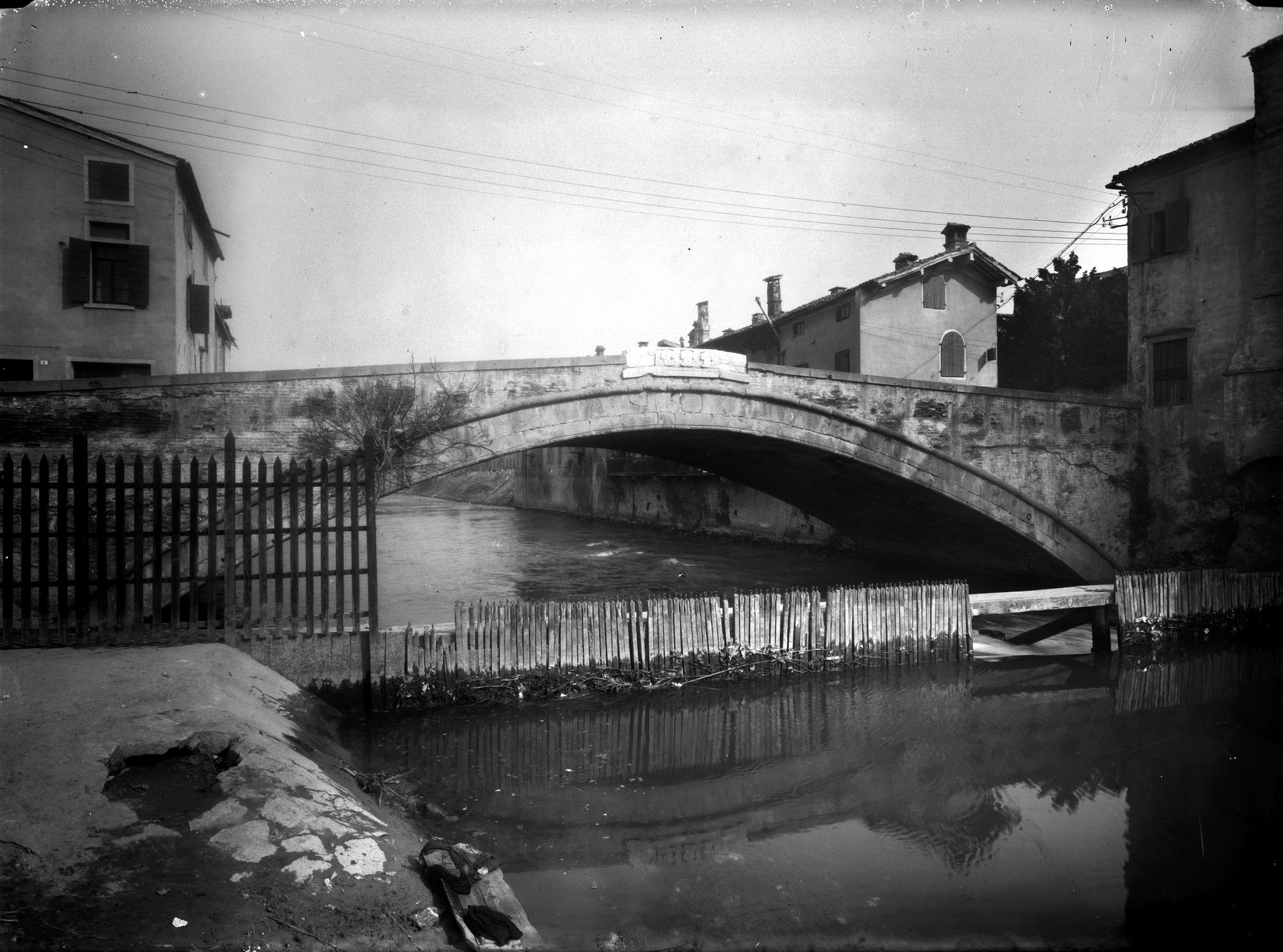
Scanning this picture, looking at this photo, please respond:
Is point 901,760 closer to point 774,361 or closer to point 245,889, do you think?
point 245,889

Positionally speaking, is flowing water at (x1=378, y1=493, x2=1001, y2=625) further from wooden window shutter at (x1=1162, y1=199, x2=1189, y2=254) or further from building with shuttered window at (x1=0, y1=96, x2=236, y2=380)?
wooden window shutter at (x1=1162, y1=199, x2=1189, y2=254)

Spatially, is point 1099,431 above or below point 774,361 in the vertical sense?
below

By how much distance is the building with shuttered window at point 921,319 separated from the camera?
73.8ft

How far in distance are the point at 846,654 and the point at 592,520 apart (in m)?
25.1

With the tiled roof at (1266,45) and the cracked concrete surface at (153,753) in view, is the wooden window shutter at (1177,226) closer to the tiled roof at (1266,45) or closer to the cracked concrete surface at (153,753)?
the tiled roof at (1266,45)

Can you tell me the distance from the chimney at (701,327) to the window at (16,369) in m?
26.5

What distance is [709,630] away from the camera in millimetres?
9625

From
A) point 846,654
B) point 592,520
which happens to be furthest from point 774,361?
point 846,654

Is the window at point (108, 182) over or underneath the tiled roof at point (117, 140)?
underneath

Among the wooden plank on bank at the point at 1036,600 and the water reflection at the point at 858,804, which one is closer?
the water reflection at the point at 858,804

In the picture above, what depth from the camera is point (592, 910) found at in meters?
4.77

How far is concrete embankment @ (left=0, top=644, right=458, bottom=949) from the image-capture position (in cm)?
343

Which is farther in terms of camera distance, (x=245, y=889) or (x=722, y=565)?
(x=722, y=565)

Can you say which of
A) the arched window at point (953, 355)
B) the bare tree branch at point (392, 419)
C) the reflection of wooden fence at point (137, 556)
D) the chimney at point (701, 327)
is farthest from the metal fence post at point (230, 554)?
the chimney at point (701, 327)
